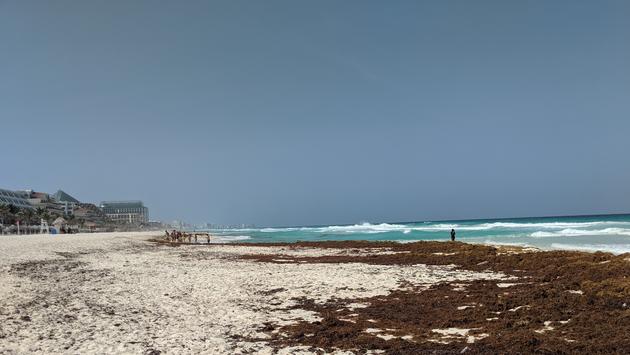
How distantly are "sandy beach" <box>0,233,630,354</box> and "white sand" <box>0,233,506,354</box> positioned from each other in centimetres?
4

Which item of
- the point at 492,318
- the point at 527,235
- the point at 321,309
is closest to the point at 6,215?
the point at 527,235

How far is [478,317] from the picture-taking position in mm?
9406

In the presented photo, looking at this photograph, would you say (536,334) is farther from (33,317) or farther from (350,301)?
(33,317)

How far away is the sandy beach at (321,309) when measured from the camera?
7668 millimetres

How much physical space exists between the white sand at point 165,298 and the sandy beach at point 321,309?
0.04m

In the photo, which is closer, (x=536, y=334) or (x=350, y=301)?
(x=536, y=334)

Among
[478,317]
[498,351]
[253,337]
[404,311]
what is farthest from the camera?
[404,311]

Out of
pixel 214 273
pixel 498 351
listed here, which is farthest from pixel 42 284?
pixel 498 351

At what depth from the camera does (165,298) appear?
1226 cm

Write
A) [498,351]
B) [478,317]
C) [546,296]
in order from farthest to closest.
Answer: [546,296] < [478,317] < [498,351]

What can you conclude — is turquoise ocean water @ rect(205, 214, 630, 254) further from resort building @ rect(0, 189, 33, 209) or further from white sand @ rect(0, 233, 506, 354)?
resort building @ rect(0, 189, 33, 209)

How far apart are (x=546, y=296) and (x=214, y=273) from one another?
11731 mm

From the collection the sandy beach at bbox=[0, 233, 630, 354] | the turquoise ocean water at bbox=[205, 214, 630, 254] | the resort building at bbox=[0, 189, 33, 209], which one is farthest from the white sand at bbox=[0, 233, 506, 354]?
the resort building at bbox=[0, 189, 33, 209]

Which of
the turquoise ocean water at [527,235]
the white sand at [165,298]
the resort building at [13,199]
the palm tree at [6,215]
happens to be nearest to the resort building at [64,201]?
the resort building at [13,199]
